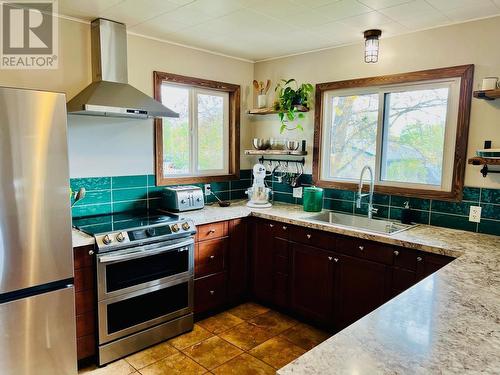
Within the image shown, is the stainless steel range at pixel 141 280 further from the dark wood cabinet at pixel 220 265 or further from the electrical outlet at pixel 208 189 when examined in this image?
the electrical outlet at pixel 208 189

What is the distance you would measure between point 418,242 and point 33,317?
2.36 meters

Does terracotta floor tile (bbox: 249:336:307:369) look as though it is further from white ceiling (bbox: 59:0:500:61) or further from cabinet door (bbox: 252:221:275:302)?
white ceiling (bbox: 59:0:500:61)

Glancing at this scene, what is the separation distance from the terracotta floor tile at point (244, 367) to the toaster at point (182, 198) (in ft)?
4.33

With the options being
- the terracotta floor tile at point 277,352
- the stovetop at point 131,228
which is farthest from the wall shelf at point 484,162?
the stovetop at point 131,228

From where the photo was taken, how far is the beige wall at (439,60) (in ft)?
8.43

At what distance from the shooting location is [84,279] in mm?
2383

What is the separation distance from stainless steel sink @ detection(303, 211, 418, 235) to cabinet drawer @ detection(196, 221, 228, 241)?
2.36 ft

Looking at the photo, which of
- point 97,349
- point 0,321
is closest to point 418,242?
point 97,349

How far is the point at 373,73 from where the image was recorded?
316 centimetres

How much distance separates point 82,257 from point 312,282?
1738 millimetres

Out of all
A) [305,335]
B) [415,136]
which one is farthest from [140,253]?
[415,136]

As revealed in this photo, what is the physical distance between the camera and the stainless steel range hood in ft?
8.38

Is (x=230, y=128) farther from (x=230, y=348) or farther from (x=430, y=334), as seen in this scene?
(x=430, y=334)

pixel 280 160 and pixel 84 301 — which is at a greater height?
pixel 280 160
